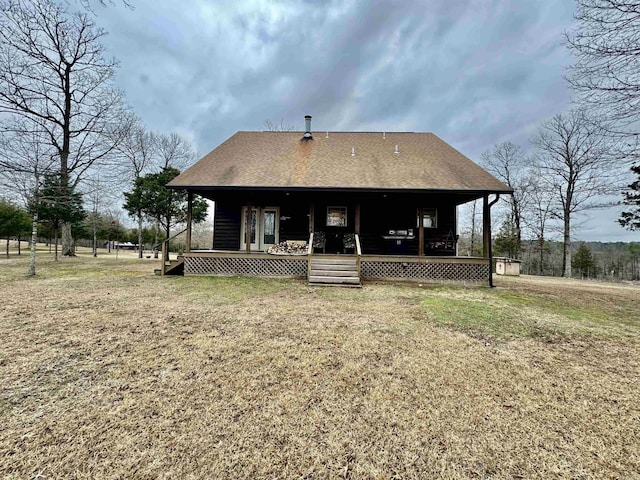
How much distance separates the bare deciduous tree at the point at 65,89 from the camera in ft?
45.0

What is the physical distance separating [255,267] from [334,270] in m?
3.03

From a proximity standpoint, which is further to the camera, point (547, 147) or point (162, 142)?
point (162, 142)

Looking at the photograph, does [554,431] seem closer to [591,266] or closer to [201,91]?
[201,91]

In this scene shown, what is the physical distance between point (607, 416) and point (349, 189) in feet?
26.5

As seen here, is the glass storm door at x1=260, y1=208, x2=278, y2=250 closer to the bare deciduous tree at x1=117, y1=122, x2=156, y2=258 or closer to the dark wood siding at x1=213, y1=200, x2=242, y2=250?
the dark wood siding at x1=213, y1=200, x2=242, y2=250

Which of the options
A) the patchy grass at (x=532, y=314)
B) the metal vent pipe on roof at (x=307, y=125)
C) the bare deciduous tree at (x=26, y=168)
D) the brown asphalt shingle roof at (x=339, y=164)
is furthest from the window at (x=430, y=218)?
the bare deciduous tree at (x=26, y=168)

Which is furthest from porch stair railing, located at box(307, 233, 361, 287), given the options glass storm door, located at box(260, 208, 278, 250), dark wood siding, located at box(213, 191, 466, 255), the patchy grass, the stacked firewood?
glass storm door, located at box(260, 208, 278, 250)

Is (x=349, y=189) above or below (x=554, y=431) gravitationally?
above

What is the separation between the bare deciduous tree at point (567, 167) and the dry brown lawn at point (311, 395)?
63.7ft

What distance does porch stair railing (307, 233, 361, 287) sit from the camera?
27.9ft

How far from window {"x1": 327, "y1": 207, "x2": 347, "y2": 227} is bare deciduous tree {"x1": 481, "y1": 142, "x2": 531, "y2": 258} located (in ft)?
57.8

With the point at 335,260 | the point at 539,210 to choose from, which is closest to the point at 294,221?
the point at 335,260

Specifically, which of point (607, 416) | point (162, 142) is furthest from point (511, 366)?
point (162, 142)

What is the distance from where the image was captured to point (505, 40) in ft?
38.8
